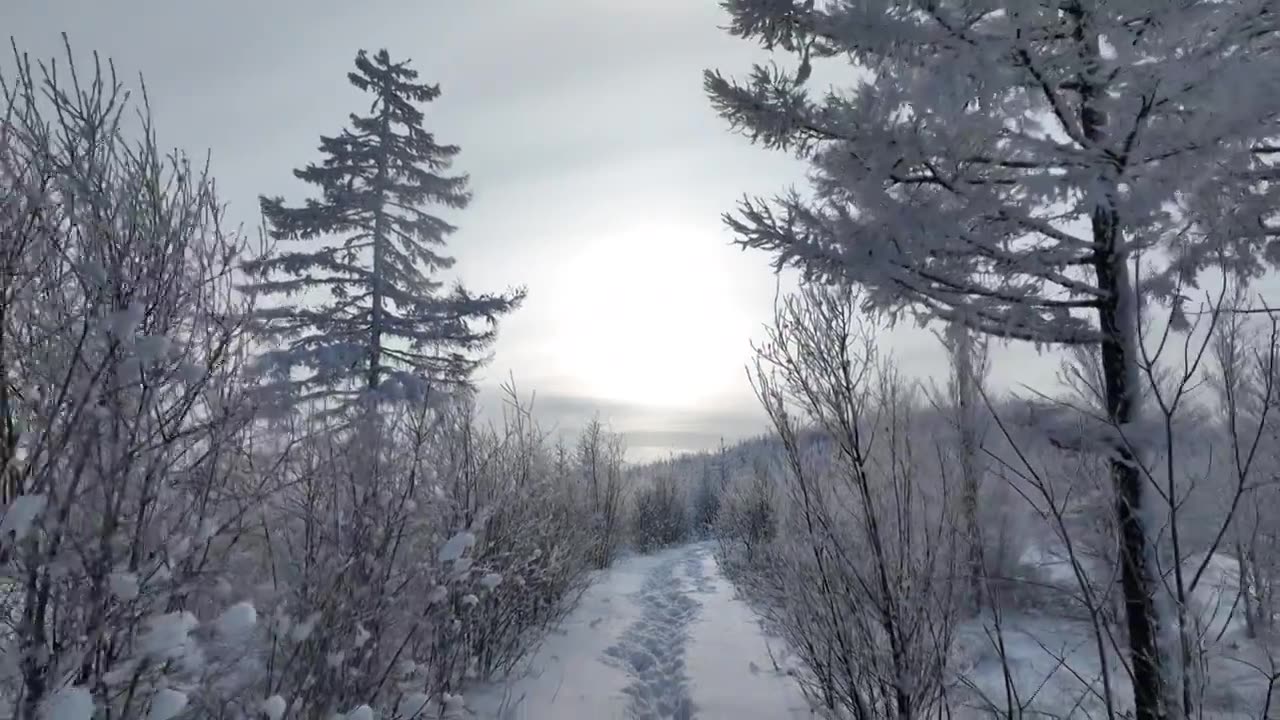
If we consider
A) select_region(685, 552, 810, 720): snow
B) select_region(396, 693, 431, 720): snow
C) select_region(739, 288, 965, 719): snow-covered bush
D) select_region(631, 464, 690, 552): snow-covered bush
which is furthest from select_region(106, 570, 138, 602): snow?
select_region(631, 464, 690, 552): snow-covered bush

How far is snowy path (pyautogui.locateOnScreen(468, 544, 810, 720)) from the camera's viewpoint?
5.16 m

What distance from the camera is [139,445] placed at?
1980 mm

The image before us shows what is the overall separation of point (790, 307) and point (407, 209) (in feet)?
39.7

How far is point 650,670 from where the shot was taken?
22.3 feet

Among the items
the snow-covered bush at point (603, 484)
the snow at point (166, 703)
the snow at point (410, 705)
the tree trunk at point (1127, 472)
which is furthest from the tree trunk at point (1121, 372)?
the snow-covered bush at point (603, 484)

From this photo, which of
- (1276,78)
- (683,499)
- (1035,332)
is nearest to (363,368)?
(1035,332)

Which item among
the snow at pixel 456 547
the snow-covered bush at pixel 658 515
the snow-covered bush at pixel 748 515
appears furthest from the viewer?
the snow-covered bush at pixel 658 515

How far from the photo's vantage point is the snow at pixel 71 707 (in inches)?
58.1

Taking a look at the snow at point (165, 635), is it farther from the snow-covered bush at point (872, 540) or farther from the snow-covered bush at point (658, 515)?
the snow-covered bush at point (658, 515)

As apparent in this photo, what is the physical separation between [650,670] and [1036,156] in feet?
21.0

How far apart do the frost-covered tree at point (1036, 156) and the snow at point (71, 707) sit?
10.9ft

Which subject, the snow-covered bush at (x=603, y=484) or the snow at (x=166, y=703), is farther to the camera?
the snow-covered bush at (x=603, y=484)

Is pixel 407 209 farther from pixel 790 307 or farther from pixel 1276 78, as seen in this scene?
pixel 1276 78

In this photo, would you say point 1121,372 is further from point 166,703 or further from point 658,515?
point 658,515
